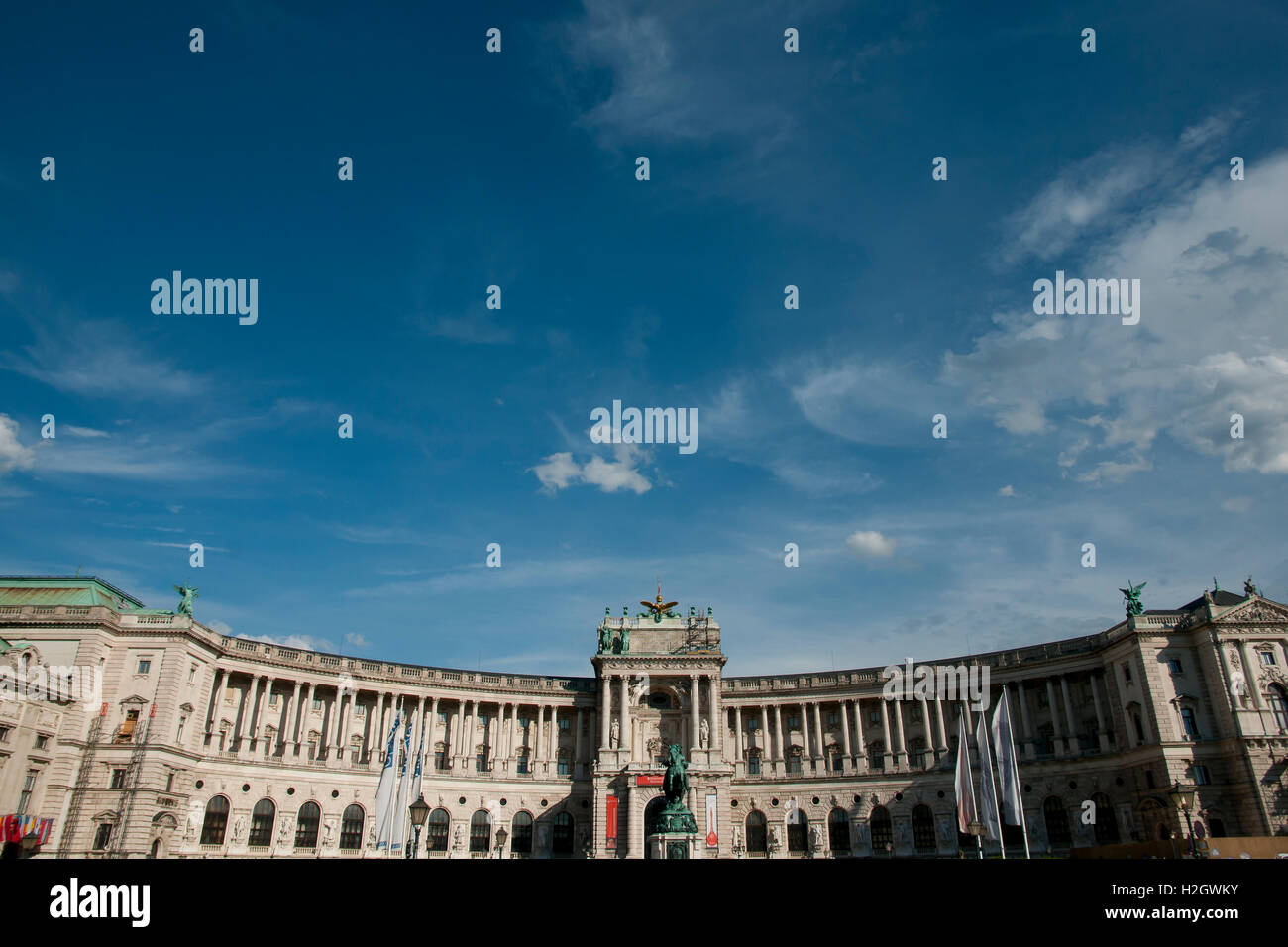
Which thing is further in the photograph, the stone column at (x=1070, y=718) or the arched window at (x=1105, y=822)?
the stone column at (x=1070, y=718)

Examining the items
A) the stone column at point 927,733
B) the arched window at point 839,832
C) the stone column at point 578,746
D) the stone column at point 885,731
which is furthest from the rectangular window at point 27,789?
the stone column at point 927,733

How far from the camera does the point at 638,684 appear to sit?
8325 cm

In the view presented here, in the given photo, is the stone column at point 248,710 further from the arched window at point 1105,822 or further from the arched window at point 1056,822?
the arched window at point 1105,822

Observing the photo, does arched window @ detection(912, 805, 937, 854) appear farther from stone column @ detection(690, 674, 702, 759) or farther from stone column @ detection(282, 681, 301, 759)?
stone column @ detection(282, 681, 301, 759)

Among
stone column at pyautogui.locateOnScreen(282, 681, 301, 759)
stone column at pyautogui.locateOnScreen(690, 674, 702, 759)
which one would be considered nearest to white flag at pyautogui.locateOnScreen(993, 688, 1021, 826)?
stone column at pyautogui.locateOnScreen(690, 674, 702, 759)

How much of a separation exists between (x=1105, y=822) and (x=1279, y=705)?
16.5 metres

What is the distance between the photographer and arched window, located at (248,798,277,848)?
68625 millimetres

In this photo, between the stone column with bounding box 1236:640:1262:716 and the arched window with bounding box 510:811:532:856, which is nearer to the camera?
the stone column with bounding box 1236:640:1262:716

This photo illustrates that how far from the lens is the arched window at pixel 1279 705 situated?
Answer: 203ft

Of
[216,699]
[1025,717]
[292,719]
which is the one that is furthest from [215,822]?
[1025,717]

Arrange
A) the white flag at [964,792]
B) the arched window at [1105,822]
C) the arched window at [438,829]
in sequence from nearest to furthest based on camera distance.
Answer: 1. the white flag at [964,792]
2. the arched window at [1105,822]
3. the arched window at [438,829]

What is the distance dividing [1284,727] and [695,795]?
48426mm

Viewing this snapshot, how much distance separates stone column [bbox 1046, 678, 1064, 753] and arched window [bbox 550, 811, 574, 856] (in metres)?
47.0

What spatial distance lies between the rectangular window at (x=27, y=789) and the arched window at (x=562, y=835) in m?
43.9
